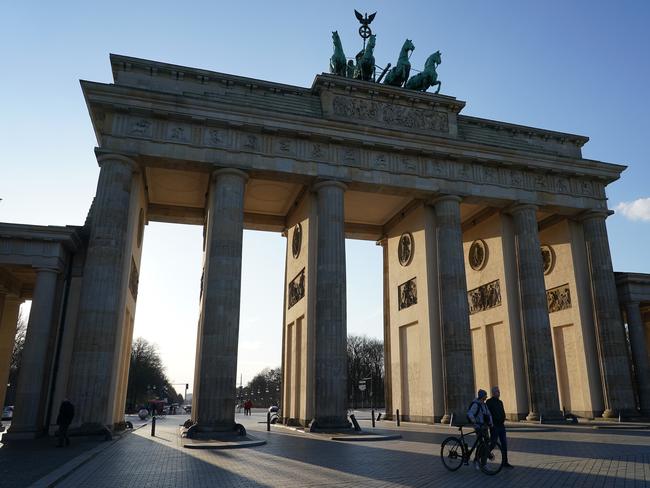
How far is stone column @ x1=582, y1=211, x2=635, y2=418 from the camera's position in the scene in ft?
86.9

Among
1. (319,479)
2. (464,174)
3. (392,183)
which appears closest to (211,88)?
(392,183)

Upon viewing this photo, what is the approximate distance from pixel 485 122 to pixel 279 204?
13.2m

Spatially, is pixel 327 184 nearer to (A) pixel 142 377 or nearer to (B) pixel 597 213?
(B) pixel 597 213

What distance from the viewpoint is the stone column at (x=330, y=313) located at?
2147 cm

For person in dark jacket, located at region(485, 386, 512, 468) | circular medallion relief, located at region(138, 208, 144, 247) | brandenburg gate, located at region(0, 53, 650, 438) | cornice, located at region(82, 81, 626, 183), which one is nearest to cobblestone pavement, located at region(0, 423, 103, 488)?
brandenburg gate, located at region(0, 53, 650, 438)

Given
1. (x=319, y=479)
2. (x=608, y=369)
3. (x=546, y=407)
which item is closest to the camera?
(x=319, y=479)

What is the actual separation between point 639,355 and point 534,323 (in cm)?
705

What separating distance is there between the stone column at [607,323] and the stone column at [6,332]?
31.2 m

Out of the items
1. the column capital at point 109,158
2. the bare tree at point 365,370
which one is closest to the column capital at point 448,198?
the column capital at point 109,158

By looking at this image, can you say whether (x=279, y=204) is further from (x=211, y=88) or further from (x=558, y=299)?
(x=558, y=299)

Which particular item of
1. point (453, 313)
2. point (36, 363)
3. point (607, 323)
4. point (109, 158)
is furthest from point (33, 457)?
point (607, 323)

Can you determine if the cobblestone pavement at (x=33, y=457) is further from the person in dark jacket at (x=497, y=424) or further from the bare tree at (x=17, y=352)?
the bare tree at (x=17, y=352)

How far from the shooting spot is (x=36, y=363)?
1952 centimetres

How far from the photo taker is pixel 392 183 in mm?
25891
